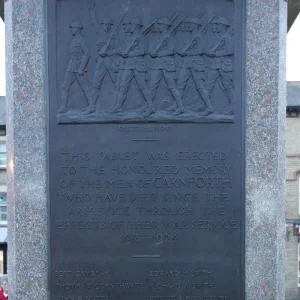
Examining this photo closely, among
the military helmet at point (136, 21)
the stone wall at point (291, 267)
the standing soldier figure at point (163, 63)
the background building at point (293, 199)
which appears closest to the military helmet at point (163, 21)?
the standing soldier figure at point (163, 63)

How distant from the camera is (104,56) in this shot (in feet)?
16.1

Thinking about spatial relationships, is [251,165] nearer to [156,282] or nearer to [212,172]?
[212,172]

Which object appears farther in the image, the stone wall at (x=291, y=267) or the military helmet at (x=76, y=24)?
the stone wall at (x=291, y=267)

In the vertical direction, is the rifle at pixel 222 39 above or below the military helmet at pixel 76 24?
below

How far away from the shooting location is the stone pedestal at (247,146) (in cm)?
491

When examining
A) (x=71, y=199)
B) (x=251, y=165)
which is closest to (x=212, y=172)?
(x=251, y=165)

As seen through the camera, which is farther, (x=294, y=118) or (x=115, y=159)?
(x=294, y=118)

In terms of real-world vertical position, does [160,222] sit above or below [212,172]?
below

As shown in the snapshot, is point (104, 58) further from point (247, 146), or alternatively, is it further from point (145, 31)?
point (247, 146)

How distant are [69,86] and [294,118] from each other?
2438 cm

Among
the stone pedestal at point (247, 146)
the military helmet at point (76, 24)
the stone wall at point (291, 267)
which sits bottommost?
the stone wall at point (291, 267)

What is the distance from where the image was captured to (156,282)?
493 cm

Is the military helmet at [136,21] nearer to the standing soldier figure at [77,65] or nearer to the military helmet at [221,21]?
the standing soldier figure at [77,65]

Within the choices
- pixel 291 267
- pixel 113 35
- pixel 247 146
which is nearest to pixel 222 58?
pixel 247 146
